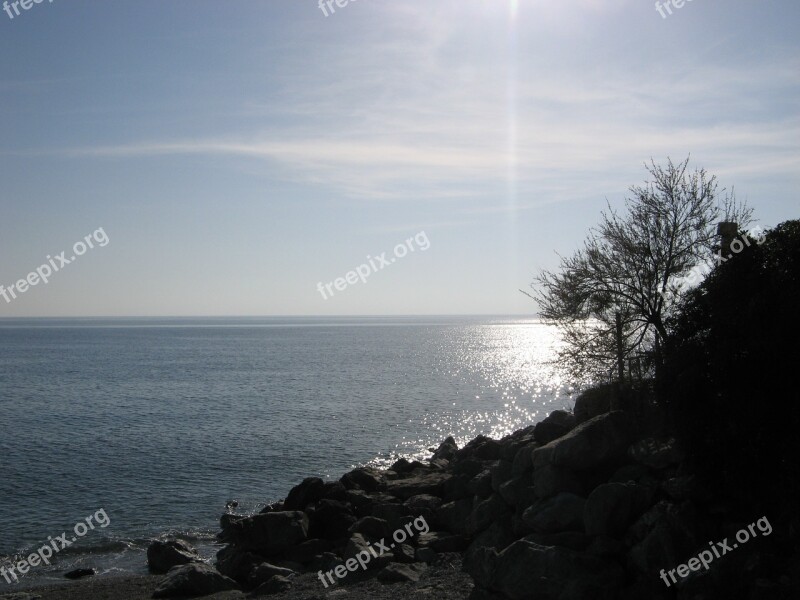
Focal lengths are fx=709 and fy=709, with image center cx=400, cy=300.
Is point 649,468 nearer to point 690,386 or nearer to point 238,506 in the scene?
point 690,386

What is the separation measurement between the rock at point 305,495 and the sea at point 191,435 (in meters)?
3.29

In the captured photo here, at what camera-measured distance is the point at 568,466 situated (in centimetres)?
1873

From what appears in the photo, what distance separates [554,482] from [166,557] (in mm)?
14202

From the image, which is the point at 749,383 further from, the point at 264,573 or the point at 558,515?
the point at 264,573

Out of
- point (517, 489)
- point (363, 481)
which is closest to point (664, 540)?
point (517, 489)

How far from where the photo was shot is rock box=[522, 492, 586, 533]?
17.0 metres

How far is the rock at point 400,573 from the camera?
752 inches

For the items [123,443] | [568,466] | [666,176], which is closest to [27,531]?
[123,443]

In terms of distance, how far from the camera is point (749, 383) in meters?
15.3

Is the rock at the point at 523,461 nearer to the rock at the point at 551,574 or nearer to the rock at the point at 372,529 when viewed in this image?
the rock at the point at 372,529

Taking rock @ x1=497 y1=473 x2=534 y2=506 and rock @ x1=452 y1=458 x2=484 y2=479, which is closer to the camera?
rock @ x1=497 y1=473 x2=534 y2=506

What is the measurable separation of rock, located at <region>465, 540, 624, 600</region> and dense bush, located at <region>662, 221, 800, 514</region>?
3.17 metres

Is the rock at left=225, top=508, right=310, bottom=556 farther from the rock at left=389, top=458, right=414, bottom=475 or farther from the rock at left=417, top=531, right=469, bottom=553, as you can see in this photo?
the rock at left=389, top=458, right=414, bottom=475

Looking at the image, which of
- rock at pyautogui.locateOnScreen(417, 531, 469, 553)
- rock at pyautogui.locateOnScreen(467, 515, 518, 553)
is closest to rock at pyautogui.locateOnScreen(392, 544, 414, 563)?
rock at pyautogui.locateOnScreen(417, 531, 469, 553)
